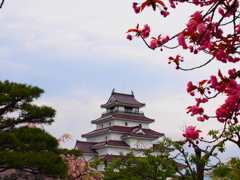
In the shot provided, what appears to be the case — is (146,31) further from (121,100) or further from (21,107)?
(121,100)

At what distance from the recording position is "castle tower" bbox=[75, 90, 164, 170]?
25.6 metres

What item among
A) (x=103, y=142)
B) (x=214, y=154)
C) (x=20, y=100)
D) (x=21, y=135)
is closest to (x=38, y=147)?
(x=21, y=135)

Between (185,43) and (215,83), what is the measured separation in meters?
0.31

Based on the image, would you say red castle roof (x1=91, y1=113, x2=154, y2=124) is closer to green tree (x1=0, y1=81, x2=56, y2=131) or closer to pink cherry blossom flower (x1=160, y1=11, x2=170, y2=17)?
green tree (x1=0, y1=81, x2=56, y2=131)

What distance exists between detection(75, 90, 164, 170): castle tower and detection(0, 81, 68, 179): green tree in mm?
14468

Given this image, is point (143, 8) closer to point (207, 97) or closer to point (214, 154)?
point (207, 97)

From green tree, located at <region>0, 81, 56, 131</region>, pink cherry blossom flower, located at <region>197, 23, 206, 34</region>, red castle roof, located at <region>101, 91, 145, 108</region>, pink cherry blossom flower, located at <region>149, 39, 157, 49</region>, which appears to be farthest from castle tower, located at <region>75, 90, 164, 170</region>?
pink cherry blossom flower, located at <region>197, 23, 206, 34</region>

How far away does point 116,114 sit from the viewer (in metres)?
27.2

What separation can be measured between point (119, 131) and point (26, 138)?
17.6 m

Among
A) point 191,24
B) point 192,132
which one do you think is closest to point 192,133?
point 192,132

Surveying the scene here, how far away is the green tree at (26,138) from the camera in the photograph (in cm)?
842

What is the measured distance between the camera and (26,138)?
9.00 meters

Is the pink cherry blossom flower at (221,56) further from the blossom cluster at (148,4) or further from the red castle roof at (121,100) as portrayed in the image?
the red castle roof at (121,100)

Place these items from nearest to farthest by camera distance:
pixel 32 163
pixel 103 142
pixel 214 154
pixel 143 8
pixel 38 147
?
pixel 143 8
pixel 214 154
pixel 32 163
pixel 38 147
pixel 103 142
